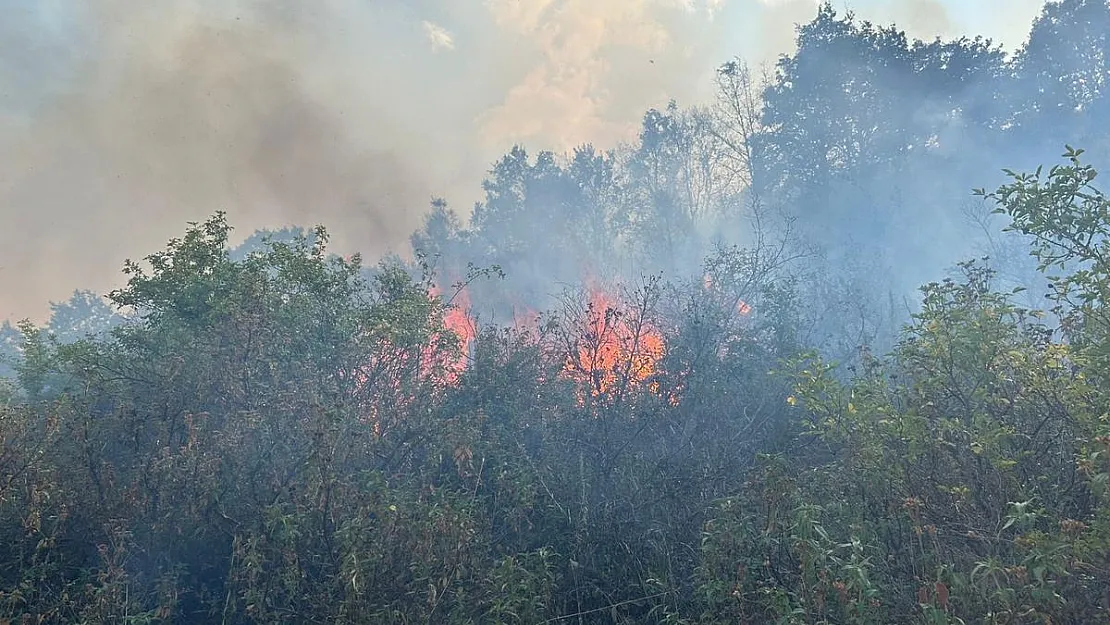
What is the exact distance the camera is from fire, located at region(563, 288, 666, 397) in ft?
30.7

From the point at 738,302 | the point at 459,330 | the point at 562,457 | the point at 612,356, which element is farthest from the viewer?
the point at 738,302

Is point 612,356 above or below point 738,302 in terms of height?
below

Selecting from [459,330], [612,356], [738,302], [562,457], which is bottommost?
[562,457]

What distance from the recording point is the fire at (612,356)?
30.7ft

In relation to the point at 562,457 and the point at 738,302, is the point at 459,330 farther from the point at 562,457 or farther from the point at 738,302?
the point at 738,302

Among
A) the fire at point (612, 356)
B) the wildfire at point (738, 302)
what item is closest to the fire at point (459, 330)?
the fire at point (612, 356)

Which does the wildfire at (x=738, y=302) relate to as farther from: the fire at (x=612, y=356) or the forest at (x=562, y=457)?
the fire at (x=612, y=356)

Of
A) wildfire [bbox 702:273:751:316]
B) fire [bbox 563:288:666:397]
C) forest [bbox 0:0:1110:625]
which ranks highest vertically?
wildfire [bbox 702:273:751:316]

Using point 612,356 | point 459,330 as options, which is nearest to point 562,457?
point 612,356

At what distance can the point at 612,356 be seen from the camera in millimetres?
9844

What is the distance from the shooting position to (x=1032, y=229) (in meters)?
4.46

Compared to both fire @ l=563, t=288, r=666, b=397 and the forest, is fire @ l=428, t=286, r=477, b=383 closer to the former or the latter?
the forest

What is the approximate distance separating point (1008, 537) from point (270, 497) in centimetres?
641

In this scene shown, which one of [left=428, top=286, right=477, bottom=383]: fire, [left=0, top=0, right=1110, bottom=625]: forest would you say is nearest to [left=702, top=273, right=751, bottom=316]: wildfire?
[left=0, top=0, right=1110, bottom=625]: forest
